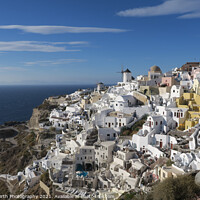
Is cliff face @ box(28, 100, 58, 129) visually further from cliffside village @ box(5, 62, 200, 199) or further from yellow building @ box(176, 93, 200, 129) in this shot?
yellow building @ box(176, 93, 200, 129)

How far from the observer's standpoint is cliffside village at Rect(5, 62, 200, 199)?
1891cm

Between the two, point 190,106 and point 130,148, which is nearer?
point 130,148

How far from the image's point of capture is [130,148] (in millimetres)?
23281

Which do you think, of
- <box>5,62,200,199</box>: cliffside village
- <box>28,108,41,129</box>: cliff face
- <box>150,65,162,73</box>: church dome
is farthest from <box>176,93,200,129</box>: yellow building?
<box>28,108,41,129</box>: cliff face

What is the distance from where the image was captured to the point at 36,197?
21641 mm

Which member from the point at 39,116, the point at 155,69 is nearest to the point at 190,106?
the point at 155,69

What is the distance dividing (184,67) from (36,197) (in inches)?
1307

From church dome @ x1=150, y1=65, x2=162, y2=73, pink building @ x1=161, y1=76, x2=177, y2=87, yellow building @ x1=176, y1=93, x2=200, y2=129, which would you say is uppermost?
church dome @ x1=150, y1=65, x2=162, y2=73

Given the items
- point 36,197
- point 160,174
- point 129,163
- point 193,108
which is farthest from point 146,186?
point 193,108

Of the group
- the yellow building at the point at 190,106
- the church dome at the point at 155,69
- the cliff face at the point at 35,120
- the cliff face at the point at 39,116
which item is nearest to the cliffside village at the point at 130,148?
the yellow building at the point at 190,106

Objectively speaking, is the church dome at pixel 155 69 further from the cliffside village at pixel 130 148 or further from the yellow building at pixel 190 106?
the yellow building at pixel 190 106

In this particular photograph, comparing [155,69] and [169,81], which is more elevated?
[155,69]

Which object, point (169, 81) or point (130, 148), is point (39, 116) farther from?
point (130, 148)

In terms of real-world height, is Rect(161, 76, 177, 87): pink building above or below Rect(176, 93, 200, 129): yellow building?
above
